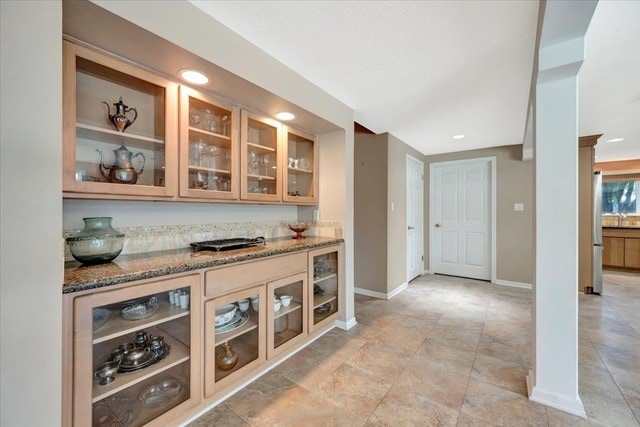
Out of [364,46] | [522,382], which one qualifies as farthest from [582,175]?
[364,46]

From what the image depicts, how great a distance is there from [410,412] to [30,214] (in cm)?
202

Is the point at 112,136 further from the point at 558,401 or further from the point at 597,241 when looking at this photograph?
the point at 597,241

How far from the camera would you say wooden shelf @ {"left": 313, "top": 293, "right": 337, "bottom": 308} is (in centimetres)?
237

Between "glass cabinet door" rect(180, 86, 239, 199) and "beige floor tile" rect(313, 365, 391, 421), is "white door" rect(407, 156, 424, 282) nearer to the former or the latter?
"beige floor tile" rect(313, 365, 391, 421)

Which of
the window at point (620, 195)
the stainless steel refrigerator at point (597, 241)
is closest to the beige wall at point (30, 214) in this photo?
the stainless steel refrigerator at point (597, 241)

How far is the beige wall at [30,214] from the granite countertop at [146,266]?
0.11m

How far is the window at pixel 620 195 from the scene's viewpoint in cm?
538

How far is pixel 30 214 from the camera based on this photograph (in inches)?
36.0

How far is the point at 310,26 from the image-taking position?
1494 millimetres

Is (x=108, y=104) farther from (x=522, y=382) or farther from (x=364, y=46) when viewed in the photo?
(x=522, y=382)

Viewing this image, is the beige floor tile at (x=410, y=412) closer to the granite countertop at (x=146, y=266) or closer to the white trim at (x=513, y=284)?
the granite countertop at (x=146, y=266)

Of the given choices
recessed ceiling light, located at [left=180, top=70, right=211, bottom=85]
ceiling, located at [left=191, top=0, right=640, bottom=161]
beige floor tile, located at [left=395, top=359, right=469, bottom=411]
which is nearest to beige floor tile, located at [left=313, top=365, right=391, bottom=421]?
beige floor tile, located at [left=395, top=359, right=469, bottom=411]

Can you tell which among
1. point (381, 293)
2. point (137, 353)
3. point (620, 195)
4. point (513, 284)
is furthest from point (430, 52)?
point (620, 195)

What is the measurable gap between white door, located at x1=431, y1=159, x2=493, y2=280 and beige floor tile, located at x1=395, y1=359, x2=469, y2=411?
117 inches
